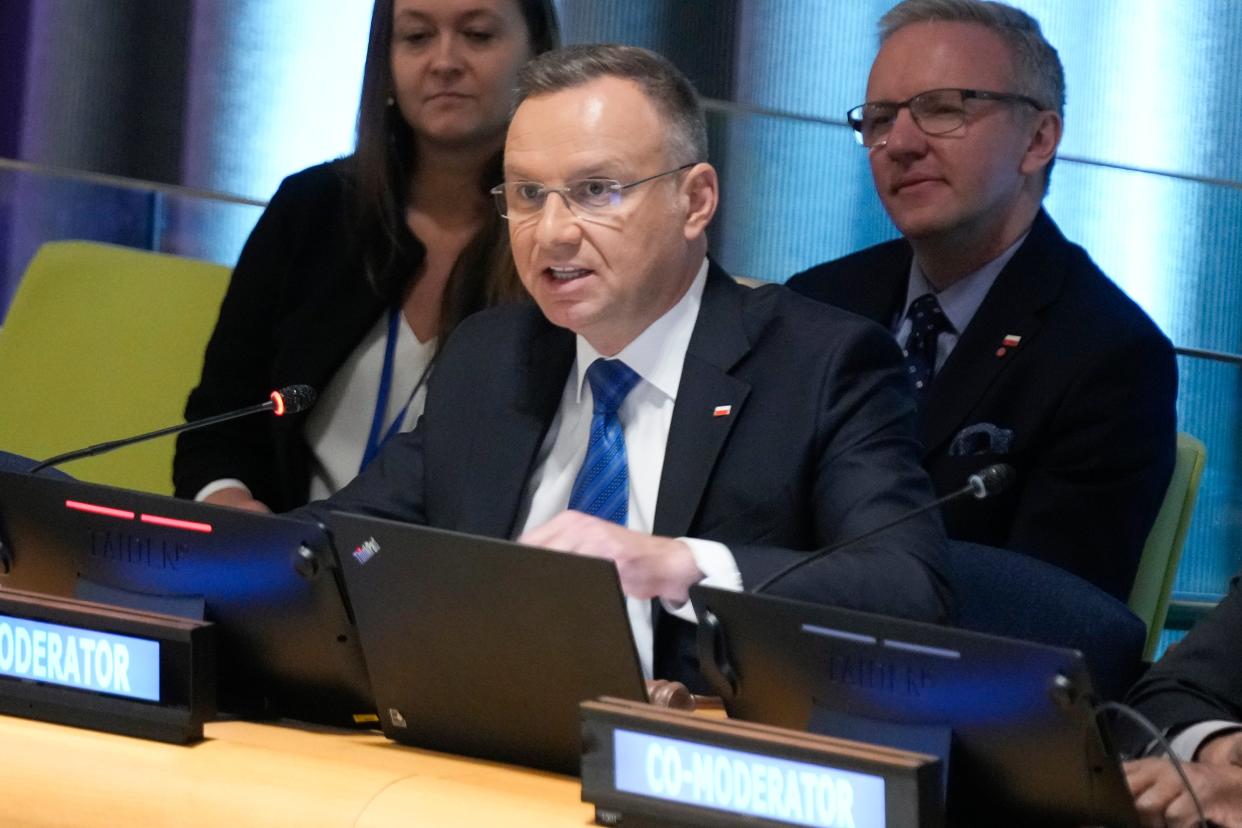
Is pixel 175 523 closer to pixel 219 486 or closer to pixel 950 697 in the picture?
pixel 950 697

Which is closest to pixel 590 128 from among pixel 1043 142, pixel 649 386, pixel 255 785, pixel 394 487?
pixel 649 386

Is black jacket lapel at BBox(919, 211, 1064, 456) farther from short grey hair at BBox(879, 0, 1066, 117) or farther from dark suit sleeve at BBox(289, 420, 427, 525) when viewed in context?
dark suit sleeve at BBox(289, 420, 427, 525)

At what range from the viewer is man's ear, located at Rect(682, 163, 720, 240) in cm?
236

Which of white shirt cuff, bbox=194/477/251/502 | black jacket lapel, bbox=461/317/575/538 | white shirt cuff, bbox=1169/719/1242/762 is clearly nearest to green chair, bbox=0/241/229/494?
white shirt cuff, bbox=194/477/251/502

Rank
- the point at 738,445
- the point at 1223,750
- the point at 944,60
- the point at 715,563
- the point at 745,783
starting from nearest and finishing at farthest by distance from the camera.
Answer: the point at 745,783 → the point at 1223,750 → the point at 715,563 → the point at 738,445 → the point at 944,60

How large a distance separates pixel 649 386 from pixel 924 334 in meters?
0.97

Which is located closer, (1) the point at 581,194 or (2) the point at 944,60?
(1) the point at 581,194

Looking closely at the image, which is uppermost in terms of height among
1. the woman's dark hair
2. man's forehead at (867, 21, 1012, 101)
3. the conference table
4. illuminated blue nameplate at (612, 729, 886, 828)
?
man's forehead at (867, 21, 1012, 101)

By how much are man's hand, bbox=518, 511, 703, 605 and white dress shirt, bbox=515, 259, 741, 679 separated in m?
0.35

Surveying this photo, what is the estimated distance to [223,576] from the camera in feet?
5.66

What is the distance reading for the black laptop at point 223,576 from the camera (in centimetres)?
169

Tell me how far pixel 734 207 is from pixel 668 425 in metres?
1.77

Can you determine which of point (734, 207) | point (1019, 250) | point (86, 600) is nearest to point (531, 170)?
point (86, 600)

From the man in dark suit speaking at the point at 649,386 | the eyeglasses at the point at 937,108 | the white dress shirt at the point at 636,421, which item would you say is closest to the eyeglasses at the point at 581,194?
the man in dark suit speaking at the point at 649,386
